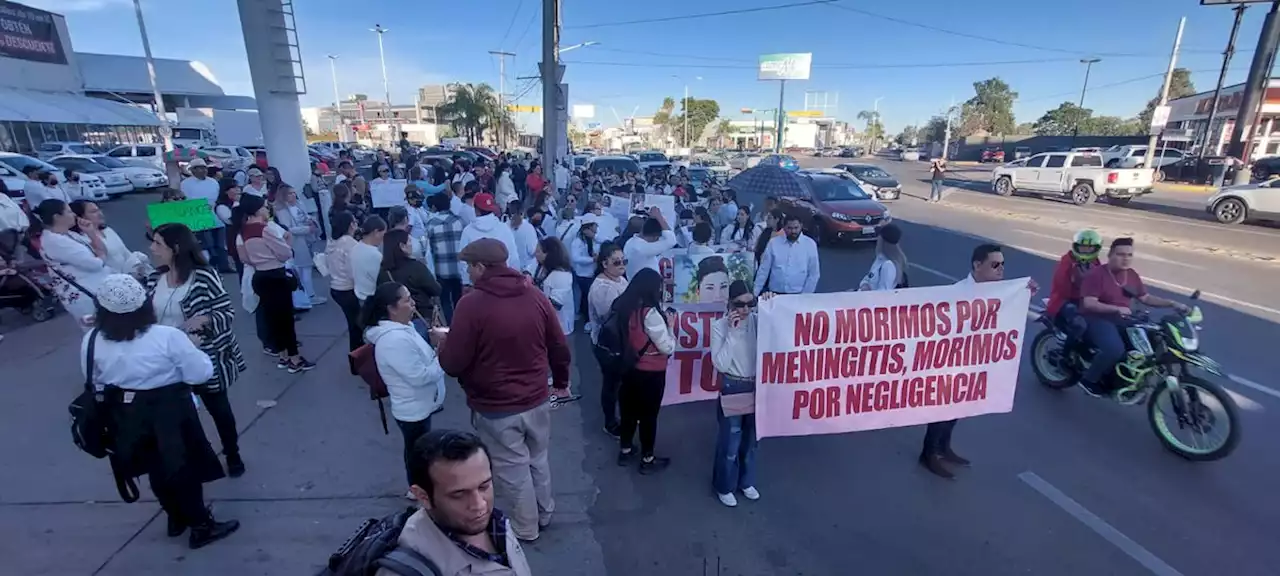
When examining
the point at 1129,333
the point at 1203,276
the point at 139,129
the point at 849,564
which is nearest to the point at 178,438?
the point at 849,564

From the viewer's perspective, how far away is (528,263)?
6.95 metres

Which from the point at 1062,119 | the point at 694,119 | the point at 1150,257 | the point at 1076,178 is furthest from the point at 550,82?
the point at 1062,119

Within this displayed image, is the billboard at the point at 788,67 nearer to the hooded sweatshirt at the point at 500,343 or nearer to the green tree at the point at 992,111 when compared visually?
the green tree at the point at 992,111

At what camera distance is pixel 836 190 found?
554 inches

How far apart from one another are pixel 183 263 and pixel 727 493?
3.80 meters

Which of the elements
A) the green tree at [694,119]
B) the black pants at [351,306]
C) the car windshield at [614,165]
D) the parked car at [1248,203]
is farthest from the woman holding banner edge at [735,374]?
the green tree at [694,119]

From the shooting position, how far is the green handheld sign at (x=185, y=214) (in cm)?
790

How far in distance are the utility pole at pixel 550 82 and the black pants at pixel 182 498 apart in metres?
12.4

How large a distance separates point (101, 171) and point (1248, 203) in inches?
1354

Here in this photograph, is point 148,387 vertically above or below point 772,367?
above

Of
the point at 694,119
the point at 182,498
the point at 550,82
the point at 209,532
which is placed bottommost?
the point at 209,532

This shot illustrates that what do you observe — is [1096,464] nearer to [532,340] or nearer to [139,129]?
[532,340]

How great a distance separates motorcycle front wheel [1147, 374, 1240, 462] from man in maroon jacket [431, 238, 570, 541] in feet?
15.0

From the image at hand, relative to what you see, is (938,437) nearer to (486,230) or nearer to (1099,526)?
(1099,526)
